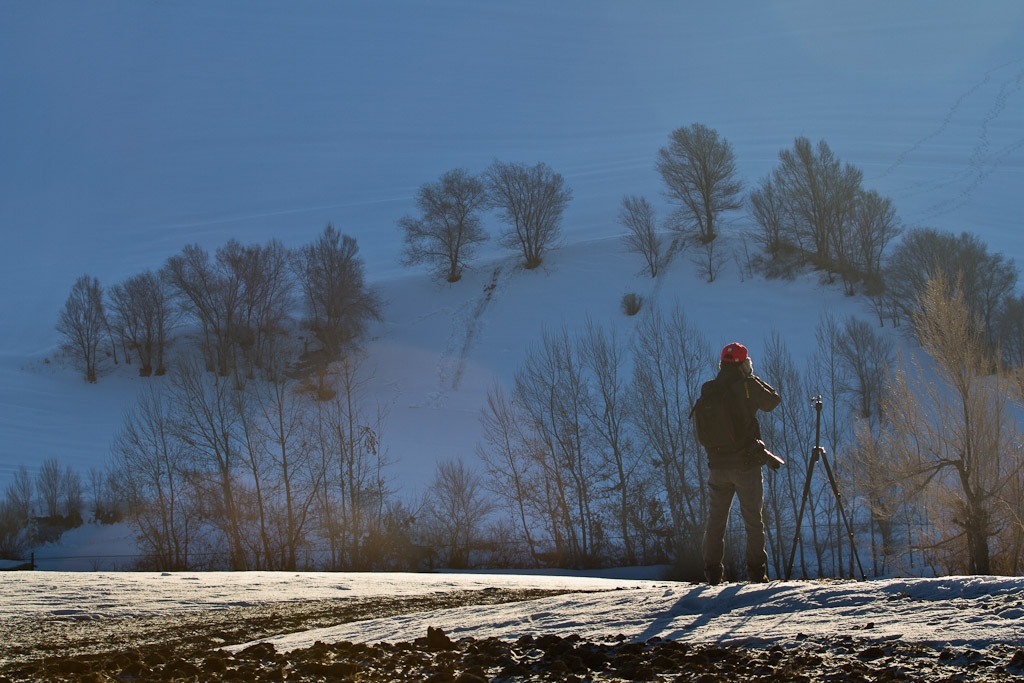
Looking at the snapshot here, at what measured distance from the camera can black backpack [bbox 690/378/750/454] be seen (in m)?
7.29

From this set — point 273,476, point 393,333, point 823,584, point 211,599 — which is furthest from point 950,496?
point 393,333

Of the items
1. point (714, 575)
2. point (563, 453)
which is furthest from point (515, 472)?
point (714, 575)

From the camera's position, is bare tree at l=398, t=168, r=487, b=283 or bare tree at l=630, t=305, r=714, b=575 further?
bare tree at l=398, t=168, r=487, b=283

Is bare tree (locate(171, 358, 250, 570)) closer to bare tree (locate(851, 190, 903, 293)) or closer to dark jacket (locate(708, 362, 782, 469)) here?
dark jacket (locate(708, 362, 782, 469))

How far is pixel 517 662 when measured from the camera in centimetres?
430

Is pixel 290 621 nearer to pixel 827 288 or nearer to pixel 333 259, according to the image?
pixel 827 288

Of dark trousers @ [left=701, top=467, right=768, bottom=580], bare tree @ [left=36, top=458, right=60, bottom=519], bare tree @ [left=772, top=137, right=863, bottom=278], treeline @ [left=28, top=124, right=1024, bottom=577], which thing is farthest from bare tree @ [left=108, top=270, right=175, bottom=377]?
dark trousers @ [left=701, top=467, right=768, bottom=580]

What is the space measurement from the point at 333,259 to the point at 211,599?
52.7m

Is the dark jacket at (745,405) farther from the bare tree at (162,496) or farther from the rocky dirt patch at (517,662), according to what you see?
the bare tree at (162,496)

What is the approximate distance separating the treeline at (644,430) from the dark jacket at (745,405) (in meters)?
11.1

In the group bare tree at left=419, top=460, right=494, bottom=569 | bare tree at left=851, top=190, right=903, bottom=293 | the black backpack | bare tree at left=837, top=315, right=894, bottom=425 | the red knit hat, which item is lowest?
bare tree at left=419, top=460, right=494, bottom=569

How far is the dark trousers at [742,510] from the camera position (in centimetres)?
740

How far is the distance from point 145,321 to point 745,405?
59.1 meters

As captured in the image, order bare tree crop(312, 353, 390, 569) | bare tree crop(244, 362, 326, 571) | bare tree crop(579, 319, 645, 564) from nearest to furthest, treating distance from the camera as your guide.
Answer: bare tree crop(312, 353, 390, 569), bare tree crop(579, 319, 645, 564), bare tree crop(244, 362, 326, 571)
